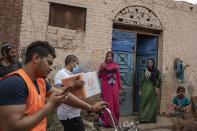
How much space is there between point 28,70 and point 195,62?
891 cm

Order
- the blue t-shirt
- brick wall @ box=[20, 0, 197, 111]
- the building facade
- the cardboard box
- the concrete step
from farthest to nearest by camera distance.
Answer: the concrete step, the building facade, brick wall @ box=[20, 0, 197, 111], the cardboard box, the blue t-shirt

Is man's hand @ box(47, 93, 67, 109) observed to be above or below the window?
below

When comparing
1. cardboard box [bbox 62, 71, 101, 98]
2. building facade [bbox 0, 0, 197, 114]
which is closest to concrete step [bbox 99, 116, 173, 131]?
building facade [bbox 0, 0, 197, 114]

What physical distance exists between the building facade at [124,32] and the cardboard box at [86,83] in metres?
3.36

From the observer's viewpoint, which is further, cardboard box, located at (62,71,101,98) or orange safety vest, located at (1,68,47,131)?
cardboard box, located at (62,71,101,98)

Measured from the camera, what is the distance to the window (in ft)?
25.3

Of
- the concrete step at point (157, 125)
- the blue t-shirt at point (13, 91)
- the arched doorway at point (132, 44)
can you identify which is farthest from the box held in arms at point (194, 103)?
the blue t-shirt at point (13, 91)

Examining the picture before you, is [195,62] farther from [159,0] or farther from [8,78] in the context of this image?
[8,78]

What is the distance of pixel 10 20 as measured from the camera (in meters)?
7.07

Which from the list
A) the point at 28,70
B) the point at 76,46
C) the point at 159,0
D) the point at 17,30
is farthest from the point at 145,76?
the point at 28,70

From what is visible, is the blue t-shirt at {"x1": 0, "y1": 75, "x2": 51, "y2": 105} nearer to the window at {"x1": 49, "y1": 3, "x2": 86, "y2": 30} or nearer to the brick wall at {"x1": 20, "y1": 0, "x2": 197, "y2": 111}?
the brick wall at {"x1": 20, "y1": 0, "x2": 197, "y2": 111}

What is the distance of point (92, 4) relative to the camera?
26.9ft

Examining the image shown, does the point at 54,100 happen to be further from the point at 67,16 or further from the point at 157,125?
the point at 157,125

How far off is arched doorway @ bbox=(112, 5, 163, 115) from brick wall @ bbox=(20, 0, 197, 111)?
185 mm
